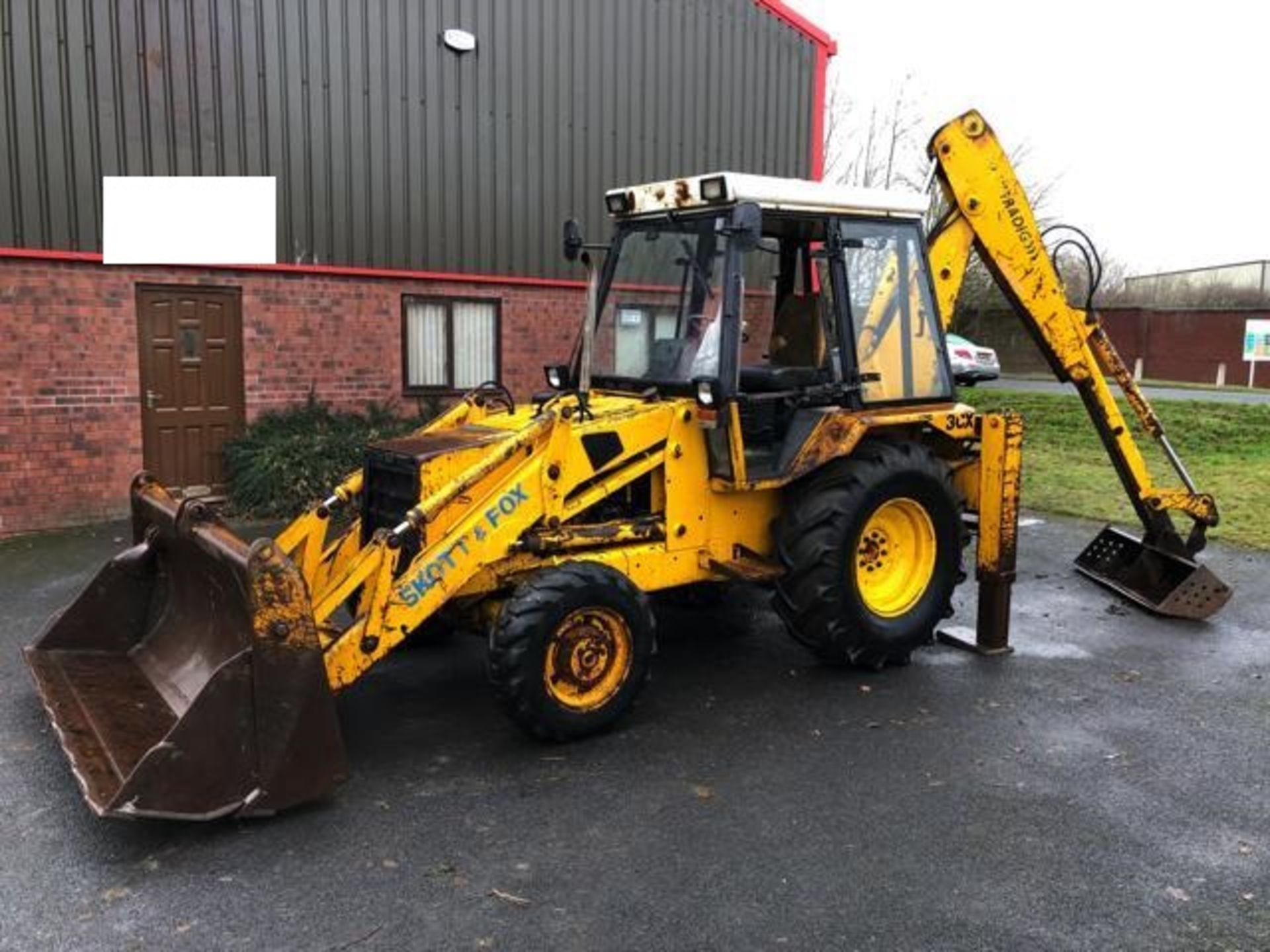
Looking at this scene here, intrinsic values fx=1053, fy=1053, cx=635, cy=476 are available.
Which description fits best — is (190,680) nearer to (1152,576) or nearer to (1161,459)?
(1152,576)

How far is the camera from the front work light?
509cm

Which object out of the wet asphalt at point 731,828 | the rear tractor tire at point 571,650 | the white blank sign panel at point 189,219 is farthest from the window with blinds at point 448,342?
the rear tractor tire at point 571,650

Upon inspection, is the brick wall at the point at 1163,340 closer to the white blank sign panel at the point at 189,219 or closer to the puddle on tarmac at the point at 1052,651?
the white blank sign panel at the point at 189,219

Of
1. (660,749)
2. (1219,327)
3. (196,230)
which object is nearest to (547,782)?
(660,749)

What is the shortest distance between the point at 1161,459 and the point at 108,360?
11973 mm

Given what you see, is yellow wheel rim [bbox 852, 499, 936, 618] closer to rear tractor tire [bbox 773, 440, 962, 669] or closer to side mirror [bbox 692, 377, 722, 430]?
rear tractor tire [bbox 773, 440, 962, 669]

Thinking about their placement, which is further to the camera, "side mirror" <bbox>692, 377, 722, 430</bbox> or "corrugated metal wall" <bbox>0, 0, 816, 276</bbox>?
"corrugated metal wall" <bbox>0, 0, 816, 276</bbox>

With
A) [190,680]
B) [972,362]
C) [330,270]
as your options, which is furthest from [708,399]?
[972,362]

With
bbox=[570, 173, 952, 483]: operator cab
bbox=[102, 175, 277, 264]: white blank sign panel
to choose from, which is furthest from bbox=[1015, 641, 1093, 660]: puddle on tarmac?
bbox=[102, 175, 277, 264]: white blank sign panel

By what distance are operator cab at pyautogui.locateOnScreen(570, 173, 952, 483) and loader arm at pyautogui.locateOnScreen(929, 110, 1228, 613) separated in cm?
34

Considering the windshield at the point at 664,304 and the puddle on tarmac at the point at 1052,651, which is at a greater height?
the windshield at the point at 664,304

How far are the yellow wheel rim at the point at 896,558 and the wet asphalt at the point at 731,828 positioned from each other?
0.42 m

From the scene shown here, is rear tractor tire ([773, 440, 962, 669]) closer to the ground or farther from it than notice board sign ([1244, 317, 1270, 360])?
closer to the ground

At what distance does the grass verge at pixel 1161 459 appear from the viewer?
1031 cm
